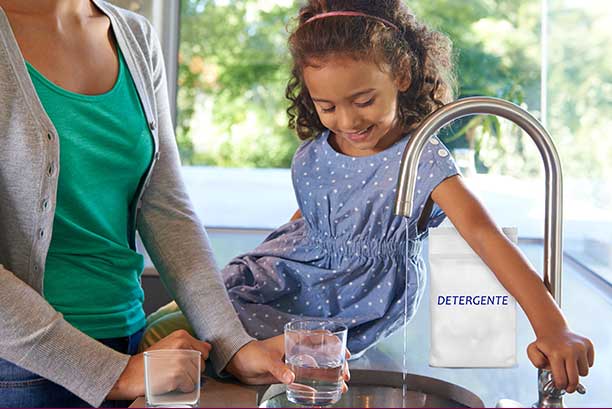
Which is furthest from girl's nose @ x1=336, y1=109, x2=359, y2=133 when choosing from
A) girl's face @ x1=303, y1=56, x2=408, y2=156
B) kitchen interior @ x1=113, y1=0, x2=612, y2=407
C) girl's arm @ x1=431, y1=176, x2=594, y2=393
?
kitchen interior @ x1=113, y1=0, x2=612, y2=407

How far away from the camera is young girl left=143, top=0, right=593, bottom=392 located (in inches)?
59.9

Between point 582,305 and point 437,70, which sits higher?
point 437,70

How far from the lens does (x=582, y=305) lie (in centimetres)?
217

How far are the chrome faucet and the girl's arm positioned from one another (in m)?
0.02

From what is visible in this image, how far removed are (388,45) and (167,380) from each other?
0.74 m

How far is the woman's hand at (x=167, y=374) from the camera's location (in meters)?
1.11

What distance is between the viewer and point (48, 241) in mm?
1289

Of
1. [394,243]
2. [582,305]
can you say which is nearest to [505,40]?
[582,305]

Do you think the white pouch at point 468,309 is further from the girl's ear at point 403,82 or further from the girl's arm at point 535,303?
the girl's ear at point 403,82

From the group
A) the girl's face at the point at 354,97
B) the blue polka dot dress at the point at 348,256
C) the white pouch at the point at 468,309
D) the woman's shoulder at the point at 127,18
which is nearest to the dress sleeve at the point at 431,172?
the blue polka dot dress at the point at 348,256

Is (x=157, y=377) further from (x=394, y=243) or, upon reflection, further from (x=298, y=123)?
(x=298, y=123)

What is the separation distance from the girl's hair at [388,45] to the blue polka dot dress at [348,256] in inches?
4.3

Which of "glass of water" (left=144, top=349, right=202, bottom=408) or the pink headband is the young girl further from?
"glass of water" (left=144, top=349, right=202, bottom=408)

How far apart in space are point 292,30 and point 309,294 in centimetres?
48
